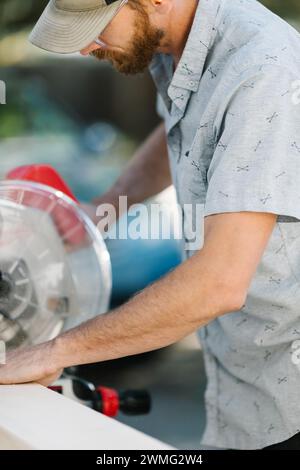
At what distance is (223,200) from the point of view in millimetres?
1876

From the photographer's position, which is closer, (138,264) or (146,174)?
(146,174)

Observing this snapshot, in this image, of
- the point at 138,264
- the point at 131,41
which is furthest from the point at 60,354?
the point at 138,264

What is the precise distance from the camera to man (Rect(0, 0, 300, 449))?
1867 mm

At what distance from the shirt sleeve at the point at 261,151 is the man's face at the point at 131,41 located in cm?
31

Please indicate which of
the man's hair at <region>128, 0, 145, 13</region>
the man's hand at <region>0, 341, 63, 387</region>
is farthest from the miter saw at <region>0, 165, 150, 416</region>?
the man's hair at <region>128, 0, 145, 13</region>

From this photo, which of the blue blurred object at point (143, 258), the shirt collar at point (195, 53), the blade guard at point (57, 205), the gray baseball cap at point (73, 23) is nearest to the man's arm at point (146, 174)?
the blade guard at point (57, 205)

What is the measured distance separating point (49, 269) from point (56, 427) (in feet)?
2.14

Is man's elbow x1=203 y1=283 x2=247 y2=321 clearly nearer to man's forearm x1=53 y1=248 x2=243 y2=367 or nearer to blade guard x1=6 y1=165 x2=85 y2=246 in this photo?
man's forearm x1=53 y1=248 x2=243 y2=367

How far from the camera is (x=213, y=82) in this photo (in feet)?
6.91

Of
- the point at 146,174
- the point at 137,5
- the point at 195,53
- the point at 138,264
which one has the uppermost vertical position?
the point at 137,5

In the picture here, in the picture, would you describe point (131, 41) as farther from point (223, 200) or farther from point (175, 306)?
point (175, 306)

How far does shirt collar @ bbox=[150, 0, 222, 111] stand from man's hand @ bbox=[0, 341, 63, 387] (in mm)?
667

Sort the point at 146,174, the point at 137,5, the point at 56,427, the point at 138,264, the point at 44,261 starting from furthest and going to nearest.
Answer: the point at 138,264, the point at 146,174, the point at 44,261, the point at 137,5, the point at 56,427

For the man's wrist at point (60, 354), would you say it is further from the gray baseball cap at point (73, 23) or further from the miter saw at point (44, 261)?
the gray baseball cap at point (73, 23)
